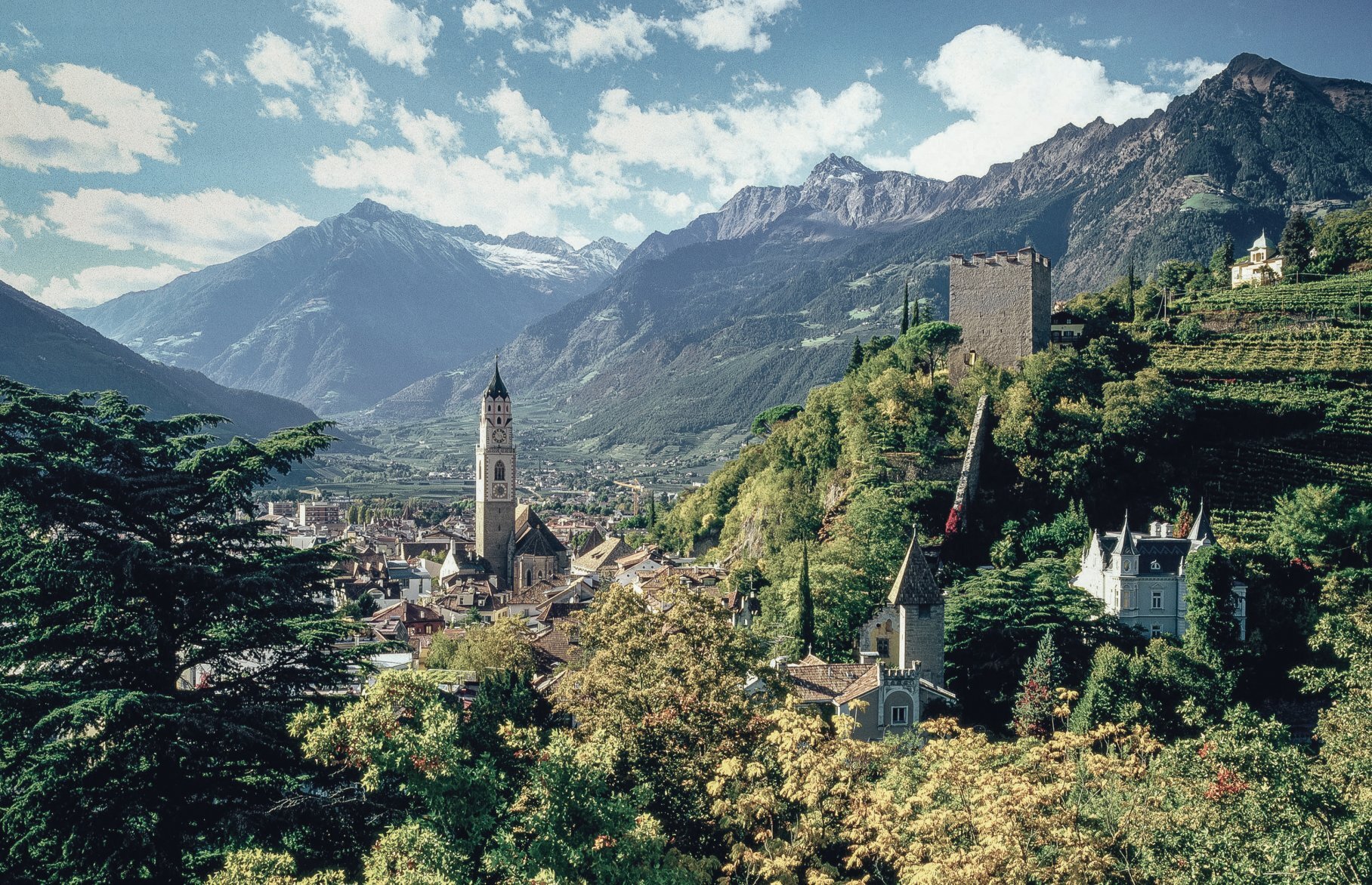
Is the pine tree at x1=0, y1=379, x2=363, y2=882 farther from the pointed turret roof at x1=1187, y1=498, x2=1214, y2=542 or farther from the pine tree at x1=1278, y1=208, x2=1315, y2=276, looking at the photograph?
the pine tree at x1=1278, y1=208, x2=1315, y2=276

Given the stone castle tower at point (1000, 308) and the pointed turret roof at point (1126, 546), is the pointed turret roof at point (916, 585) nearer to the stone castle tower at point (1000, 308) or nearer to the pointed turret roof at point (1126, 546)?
the pointed turret roof at point (1126, 546)

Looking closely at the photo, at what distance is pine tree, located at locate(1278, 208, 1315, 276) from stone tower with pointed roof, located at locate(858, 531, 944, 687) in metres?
55.0

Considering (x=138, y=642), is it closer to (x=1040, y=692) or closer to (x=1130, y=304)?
(x=1040, y=692)

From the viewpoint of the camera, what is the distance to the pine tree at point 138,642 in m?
18.4

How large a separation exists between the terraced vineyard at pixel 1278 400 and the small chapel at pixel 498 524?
166 feet

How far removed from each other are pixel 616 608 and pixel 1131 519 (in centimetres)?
2821

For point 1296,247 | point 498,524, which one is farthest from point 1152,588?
point 498,524

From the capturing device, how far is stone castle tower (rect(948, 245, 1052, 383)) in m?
51.9

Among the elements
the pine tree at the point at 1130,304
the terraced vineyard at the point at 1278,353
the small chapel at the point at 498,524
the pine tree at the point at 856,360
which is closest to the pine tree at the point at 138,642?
the pine tree at the point at 856,360

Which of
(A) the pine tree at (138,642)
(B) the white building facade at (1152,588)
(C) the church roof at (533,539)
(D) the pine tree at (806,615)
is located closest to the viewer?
(A) the pine tree at (138,642)

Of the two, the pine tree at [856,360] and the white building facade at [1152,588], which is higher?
the pine tree at [856,360]

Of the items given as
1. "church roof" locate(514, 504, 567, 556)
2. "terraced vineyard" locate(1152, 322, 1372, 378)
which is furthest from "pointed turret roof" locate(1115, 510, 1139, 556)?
"church roof" locate(514, 504, 567, 556)

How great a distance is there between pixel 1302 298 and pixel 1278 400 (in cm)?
1791

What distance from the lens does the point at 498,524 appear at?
88125mm
